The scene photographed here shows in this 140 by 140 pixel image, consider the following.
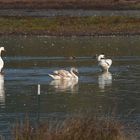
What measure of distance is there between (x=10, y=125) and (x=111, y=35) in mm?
26510

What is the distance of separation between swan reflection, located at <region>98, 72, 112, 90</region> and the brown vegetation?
129 ft

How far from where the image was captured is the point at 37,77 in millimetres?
25000

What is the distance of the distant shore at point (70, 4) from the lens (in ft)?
219

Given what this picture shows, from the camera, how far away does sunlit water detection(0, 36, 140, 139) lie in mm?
18188

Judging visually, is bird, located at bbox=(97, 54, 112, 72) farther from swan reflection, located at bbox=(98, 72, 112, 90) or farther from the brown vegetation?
the brown vegetation

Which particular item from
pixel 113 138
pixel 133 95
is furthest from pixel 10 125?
pixel 133 95

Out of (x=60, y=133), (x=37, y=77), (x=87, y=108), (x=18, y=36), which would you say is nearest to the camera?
(x=60, y=133)

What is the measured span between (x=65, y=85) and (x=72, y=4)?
4612 centimetres

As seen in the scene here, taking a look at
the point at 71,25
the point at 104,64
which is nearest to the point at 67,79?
the point at 104,64

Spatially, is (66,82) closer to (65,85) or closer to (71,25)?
(65,85)

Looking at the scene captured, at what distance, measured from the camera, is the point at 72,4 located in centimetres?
6944

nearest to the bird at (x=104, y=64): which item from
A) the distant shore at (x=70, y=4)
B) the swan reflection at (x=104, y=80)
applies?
the swan reflection at (x=104, y=80)

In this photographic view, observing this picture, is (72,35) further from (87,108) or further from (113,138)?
(113,138)

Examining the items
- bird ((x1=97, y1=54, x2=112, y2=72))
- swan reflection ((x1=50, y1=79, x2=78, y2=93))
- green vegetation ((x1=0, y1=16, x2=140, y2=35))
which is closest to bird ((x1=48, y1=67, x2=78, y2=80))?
swan reflection ((x1=50, y1=79, x2=78, y2=93))
